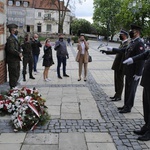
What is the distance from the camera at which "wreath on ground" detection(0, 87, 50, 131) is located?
4.78 metres

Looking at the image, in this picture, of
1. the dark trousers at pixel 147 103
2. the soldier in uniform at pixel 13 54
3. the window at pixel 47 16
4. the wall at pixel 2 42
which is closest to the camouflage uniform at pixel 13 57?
the soldier in uniform at pixel 13 54

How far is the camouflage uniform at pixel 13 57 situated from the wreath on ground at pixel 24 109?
78.4 inches

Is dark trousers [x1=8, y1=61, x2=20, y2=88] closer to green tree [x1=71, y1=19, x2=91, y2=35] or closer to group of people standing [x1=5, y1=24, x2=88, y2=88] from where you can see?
group of people standing [x1=5, y1=24, x2=88, y2=88]

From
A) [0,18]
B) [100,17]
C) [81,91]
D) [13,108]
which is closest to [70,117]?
[13,108]

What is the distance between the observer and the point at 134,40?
18.4ft

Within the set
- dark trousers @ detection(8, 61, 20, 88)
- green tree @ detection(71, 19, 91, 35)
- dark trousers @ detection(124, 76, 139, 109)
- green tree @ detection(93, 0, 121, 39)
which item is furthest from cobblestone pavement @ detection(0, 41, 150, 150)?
green tree @ detection(71, 19, 91, 35)

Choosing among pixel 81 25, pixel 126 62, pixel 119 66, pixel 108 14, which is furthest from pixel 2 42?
pixel 81 25

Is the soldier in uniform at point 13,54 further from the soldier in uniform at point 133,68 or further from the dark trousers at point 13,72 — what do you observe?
the soldier in uniform at point 133,68

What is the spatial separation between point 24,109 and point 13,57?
120 inches

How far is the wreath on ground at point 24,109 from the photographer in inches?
188

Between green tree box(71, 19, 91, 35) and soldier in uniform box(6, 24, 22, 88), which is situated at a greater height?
green tree box(71, 19, 91, 35)

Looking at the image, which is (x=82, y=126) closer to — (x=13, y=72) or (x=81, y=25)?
(x=13, y=72)

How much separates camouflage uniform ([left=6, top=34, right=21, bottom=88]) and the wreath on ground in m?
1.99

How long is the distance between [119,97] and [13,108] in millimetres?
2961
